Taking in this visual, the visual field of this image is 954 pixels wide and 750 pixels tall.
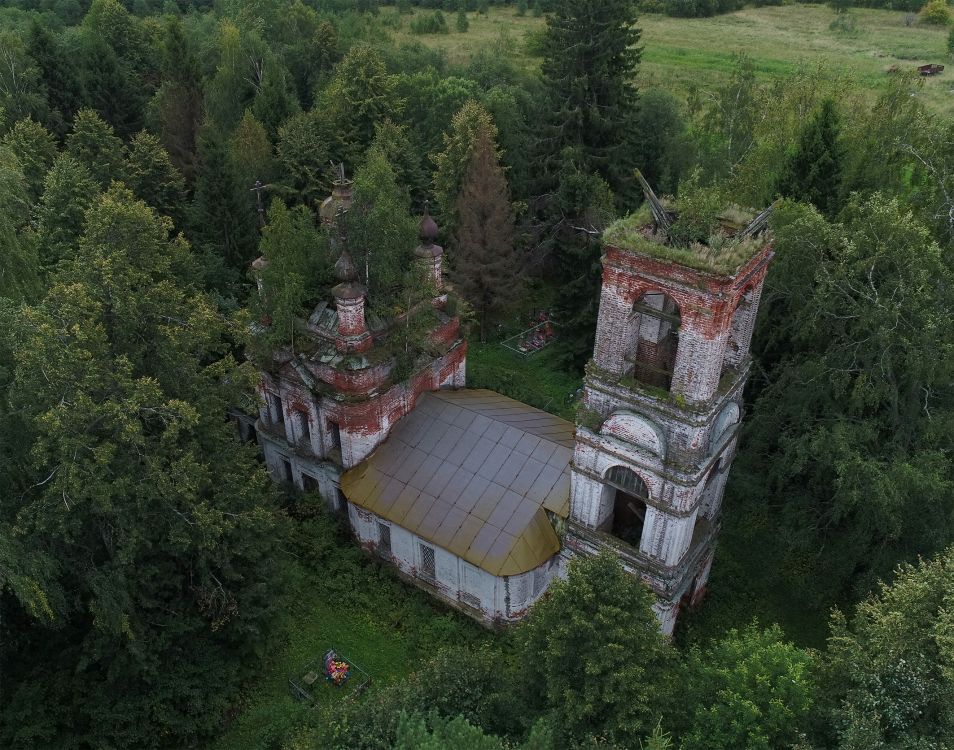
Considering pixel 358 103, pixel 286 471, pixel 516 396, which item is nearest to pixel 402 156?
pixel 358 103

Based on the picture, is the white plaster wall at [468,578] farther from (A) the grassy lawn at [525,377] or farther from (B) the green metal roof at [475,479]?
(A) the grassy lawn at [525,377]

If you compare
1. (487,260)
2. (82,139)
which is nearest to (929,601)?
(487,260)

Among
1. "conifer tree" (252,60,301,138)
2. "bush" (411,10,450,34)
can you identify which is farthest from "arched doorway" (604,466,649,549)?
"bush" (411,10,450,34)

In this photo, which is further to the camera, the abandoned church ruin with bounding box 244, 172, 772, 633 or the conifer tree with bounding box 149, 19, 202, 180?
the conifer tree with bounding box 149, 19, 202, 180

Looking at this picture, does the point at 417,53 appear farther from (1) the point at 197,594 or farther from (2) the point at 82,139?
(1) the point at 197,594

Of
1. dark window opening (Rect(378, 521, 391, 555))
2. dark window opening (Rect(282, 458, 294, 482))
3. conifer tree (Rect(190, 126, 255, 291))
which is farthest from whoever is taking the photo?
conifer tree (Rect(190, 126, 255, 291))

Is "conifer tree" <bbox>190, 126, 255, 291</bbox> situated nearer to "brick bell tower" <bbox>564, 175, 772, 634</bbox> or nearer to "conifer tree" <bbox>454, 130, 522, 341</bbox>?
"conifer tree" <bbox>454, 130, 522, 341</bbox>

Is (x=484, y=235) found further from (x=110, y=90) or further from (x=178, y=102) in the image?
(x=110, y=90)

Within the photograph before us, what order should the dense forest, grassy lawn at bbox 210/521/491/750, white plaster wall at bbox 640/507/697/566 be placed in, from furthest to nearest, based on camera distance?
grassy lawn at bbox 210/521/491/750 < white plaster wall at bbox 640/507/697/566 < the dense forest
